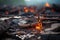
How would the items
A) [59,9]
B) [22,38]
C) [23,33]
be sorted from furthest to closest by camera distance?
[59,9]
[23,33]
[22,38]

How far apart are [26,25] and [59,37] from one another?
156 inches

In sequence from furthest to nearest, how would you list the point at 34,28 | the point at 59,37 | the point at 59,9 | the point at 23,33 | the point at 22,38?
the point at 59,9
the point at 34,28
the point at 23,33
the point at 22,38
the point at 59,37

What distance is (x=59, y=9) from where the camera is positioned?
2152 centimetres

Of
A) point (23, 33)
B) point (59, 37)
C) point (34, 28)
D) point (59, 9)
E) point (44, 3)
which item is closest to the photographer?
point (59, 37)

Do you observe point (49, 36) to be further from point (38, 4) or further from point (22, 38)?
point (38, 4)

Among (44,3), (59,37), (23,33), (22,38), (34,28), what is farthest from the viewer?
(44,3)

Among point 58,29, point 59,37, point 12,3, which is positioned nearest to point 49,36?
point 59,37

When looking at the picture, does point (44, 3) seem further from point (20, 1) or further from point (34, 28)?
point (34, 28)

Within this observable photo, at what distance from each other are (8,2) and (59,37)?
73.3ft

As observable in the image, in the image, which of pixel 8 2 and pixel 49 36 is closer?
pixel 49 36

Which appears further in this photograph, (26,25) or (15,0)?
(15,0)

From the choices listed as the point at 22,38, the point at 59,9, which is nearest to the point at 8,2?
the point at 59,9

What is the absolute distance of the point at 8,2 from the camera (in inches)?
1168

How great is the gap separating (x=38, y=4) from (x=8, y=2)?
686cm
